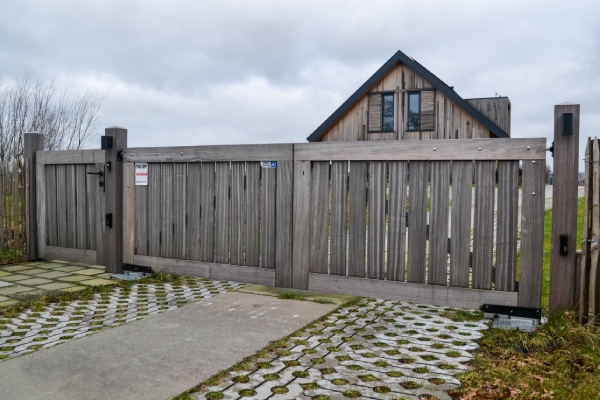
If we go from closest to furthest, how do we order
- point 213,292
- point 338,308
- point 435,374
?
point 435,374
point 338,308
point 213,292

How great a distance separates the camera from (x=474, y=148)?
4.77 m

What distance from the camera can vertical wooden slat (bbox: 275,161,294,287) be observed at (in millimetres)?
5863

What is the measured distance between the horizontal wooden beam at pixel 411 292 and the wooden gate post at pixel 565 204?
0.47 meters

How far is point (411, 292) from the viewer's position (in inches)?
203

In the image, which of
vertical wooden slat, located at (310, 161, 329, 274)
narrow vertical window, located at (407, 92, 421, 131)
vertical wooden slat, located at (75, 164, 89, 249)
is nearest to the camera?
vertical wooden slat, located at (310, 161, 329, 274)

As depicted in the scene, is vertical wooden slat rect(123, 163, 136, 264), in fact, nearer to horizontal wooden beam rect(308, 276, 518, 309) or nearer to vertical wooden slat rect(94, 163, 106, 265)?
vertical wooden slat rect(94, 163, 106, 265)

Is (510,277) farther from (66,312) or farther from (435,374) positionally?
(66,312)

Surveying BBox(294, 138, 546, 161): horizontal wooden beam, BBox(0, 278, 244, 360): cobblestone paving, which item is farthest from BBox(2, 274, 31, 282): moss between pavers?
BBox(294, 138, 546, 161): horizontal wooden beam

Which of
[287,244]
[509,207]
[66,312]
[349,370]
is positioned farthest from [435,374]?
[66,312]

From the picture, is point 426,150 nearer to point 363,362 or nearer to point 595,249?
point 595,249

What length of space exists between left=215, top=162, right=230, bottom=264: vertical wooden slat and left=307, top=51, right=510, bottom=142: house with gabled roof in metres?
14.1

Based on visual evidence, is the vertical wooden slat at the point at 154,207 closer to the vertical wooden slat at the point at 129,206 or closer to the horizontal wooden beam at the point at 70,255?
the vertical wooden slat at the point at 129,206

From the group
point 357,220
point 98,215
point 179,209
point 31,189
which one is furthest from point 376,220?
point 31,189

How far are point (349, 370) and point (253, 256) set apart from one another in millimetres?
3094
